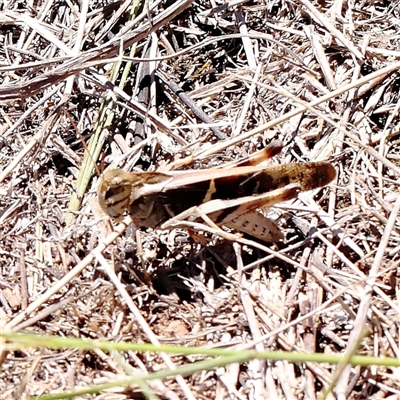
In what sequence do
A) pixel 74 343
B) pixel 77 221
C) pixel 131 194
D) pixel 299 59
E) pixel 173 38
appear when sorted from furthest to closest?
pixel 173 38 < pixel 299 59 < pixel 77 221 < pixel 131 194 < pixel 74 343

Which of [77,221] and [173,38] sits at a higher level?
[173,38]

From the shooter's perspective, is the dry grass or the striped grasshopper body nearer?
the dry grass

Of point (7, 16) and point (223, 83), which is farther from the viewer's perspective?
point (7, 16)

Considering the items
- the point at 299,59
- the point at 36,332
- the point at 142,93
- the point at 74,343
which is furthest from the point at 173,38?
the point at 74,343

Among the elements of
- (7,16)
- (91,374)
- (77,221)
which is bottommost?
(91,374)

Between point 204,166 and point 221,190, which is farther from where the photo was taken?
point 204,166

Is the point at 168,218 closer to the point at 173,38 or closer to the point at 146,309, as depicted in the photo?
the point at 146,309

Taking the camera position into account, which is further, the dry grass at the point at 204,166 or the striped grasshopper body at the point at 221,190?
the striped grasshopper body at the point at 221,190

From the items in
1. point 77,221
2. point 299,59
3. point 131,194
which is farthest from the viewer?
point 299,59
